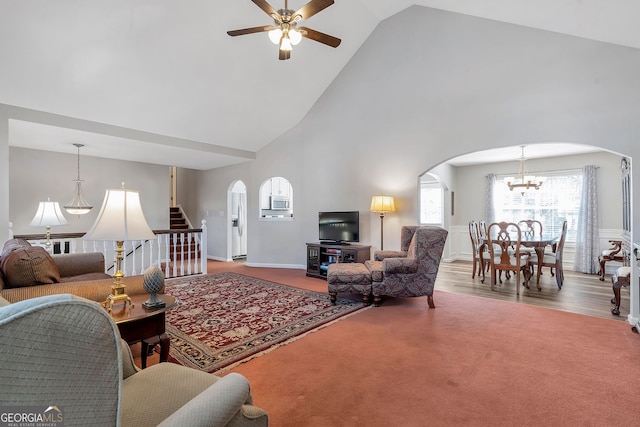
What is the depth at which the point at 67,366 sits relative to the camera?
587 mm

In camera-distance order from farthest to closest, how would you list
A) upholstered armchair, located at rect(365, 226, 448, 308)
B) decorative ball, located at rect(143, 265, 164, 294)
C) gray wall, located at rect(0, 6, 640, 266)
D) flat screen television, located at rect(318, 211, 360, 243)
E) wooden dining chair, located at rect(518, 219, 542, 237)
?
wooden dining chair, located at rect(518, 219, 542, 237), flat screen television, located at rect(318, 211, 360, 243), upholstered armchair, located at rect(365, 226, 448, 308), gray wall, located at rect(0, 6, 640, 266), decorative ball, located at rect(143, 265, 164, 294)

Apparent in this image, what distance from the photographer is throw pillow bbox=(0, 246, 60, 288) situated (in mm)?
2041

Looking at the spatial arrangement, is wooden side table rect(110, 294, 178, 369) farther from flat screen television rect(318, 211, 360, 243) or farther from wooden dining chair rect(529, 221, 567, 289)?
wooden dining chair rect(529, 221, 567, 289)

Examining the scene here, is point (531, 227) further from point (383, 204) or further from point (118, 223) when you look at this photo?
point (118, 223)

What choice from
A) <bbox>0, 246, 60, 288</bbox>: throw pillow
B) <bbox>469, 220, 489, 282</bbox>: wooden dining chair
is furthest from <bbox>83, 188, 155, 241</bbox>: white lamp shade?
<bbox>469, 220, 489, 282</bbox>: wooden dining chair

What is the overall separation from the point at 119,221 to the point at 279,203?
5870mm

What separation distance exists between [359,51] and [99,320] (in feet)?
19.2

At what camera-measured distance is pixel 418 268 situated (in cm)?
370

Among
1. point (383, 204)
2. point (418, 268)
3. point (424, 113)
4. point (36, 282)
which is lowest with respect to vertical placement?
point (418, 268)

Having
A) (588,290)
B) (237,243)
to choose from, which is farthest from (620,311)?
(237,243)

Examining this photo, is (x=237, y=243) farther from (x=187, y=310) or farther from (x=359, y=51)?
(x=359, y=51)

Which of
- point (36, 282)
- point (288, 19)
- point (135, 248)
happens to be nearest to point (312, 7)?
point (288, 19)

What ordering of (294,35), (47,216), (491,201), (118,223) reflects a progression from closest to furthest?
(118,223) < (294,35) < (47,216) < (491,201)

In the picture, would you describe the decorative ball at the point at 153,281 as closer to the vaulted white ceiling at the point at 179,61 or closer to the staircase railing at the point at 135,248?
the staircase railing at the point at 135,248
